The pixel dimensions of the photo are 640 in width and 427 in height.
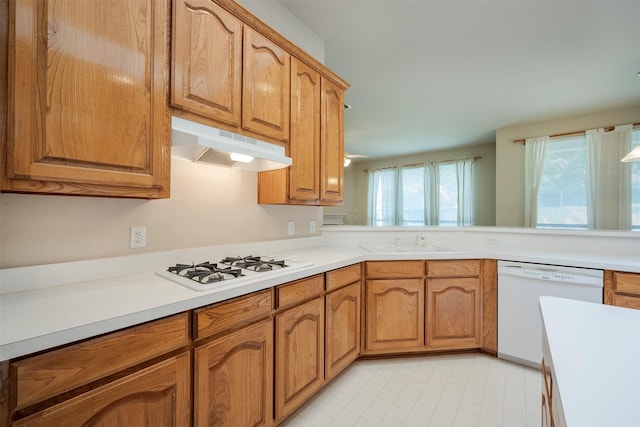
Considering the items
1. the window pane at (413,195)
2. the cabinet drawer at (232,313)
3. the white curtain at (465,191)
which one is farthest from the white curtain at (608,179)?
the cabinet drawer at (232,313)

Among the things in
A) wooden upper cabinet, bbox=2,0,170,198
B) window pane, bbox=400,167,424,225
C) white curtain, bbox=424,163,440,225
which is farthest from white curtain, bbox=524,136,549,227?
wooden upper cabinet, bbox=2,0,170,198

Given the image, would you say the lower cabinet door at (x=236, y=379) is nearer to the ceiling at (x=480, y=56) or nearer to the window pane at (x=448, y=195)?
the ceiling at (x=480, y=56)

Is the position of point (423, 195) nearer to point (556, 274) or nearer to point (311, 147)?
point (556, 274)

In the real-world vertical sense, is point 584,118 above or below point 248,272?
above

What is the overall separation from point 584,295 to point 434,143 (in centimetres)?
460

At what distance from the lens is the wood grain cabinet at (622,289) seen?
1827 mm

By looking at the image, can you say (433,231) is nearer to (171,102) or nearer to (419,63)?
(419,63)

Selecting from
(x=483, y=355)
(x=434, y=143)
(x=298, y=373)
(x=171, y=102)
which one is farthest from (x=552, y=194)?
(x=171, y=102)

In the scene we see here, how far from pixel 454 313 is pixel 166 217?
2.22 metres

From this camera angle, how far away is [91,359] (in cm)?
81

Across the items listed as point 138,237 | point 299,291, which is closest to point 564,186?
point 299,291

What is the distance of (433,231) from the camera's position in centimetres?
280

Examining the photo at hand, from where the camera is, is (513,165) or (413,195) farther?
(413,195)

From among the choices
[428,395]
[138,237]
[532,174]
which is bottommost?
[428,395]
